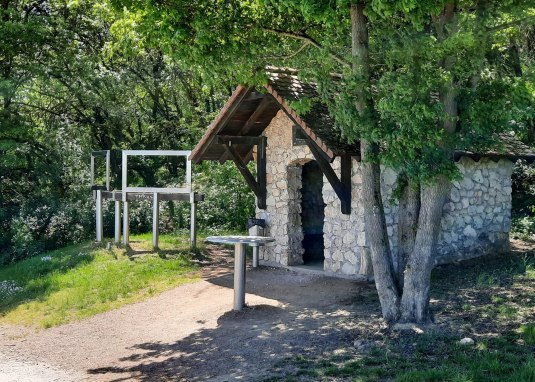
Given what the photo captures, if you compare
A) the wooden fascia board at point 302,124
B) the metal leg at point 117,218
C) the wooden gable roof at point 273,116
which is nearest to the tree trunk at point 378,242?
the wooden gable roof at point 273,116

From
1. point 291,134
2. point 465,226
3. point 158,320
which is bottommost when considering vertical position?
point 158,320

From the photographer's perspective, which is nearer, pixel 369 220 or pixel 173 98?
pixel 369 220

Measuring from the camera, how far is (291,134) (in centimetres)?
1440

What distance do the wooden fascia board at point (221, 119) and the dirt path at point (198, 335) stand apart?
3.14 meters

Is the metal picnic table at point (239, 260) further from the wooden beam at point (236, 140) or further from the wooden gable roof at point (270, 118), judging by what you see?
the wooden beam at point (236, 140)

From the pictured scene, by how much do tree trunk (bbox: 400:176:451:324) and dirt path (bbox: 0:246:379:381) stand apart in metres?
0.95

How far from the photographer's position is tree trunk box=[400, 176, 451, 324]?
8766 millimetres

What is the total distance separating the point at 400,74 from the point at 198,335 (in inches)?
179

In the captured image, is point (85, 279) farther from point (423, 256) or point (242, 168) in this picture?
point (423, 256)

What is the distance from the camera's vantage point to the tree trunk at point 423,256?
8.77 meters

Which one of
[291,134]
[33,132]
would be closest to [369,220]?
[291,134]

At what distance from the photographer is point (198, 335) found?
32.3 feet

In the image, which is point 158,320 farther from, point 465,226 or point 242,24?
point 465,226

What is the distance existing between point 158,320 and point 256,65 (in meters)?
4.29
